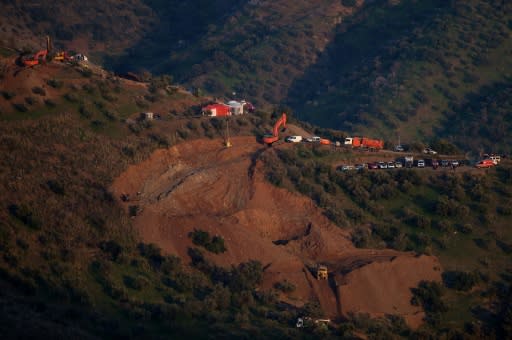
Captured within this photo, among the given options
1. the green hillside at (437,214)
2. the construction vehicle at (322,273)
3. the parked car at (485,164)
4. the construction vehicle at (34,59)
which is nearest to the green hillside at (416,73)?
the parked car at (485,164)

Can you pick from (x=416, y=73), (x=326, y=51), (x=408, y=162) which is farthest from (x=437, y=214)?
(x=326, y=51)

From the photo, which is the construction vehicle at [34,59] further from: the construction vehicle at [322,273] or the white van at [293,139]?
the construction vehicle at [322,273]

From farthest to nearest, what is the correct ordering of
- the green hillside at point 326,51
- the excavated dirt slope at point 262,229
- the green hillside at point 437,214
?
Answer: the green hillside at point 326,51 < the green hillside at point 437,214 < the excavated dirt slope at point 262,229

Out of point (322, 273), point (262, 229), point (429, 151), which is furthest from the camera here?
point (429, 151)

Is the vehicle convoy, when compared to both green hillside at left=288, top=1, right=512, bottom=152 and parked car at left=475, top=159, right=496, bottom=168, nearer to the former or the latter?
parked car at left=475, top=159, right=496, bottom=168

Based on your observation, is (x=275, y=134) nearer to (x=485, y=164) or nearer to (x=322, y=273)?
(x=485, y=164)

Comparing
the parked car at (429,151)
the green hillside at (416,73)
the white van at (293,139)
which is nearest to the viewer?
the white van at (293,139)
